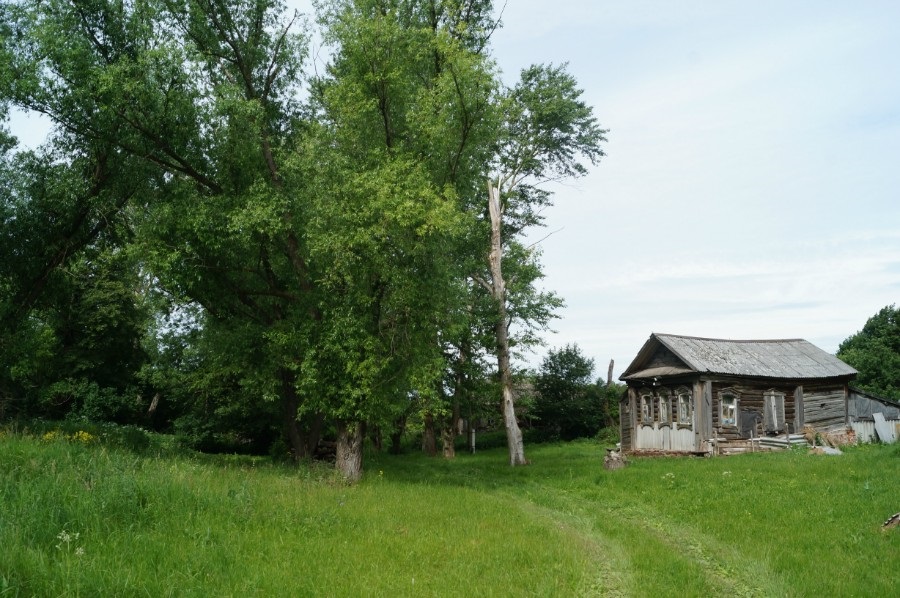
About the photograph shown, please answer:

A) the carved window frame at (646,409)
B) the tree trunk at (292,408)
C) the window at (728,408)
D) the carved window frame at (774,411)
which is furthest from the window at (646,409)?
the tree trunk at (292,408)

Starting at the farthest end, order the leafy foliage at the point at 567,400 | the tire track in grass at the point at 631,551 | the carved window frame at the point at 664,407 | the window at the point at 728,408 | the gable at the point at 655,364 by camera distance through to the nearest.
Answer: the leafy foliage at the point at 567,400 < the carved window frame at the point at 664,407 < the gable at the point at 655,364 < the window at the point at 728,408 < the tire track in grass at the point at 631,551

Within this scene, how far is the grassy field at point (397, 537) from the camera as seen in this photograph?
8.07m

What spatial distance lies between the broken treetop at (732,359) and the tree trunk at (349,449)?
1672 cm

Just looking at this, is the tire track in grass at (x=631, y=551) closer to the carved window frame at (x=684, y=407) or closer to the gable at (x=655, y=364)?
the carved window frame at (x=684, y=407)

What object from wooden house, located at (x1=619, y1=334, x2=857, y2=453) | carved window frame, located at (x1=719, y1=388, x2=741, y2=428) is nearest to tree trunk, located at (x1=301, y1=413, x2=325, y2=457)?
wooden house, located at (x1=619, y1=334, x2=857, y2=453)

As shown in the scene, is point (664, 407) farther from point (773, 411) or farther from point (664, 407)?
point (773, 411)

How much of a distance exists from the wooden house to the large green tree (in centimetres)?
1728

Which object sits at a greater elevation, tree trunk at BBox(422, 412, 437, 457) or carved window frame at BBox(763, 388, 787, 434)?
carved window frame at BBox(763, 388, 787, 434)

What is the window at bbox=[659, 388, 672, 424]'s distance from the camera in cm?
3180

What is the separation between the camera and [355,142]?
1953 cm

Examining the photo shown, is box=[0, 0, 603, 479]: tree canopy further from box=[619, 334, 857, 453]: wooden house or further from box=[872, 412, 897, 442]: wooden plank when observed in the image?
box=[872, 412, 897, 442]: wooden plank

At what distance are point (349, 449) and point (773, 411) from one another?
21609 millimetres

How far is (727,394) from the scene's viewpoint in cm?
3006

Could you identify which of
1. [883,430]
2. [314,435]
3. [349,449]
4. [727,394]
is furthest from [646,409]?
[349,449]
